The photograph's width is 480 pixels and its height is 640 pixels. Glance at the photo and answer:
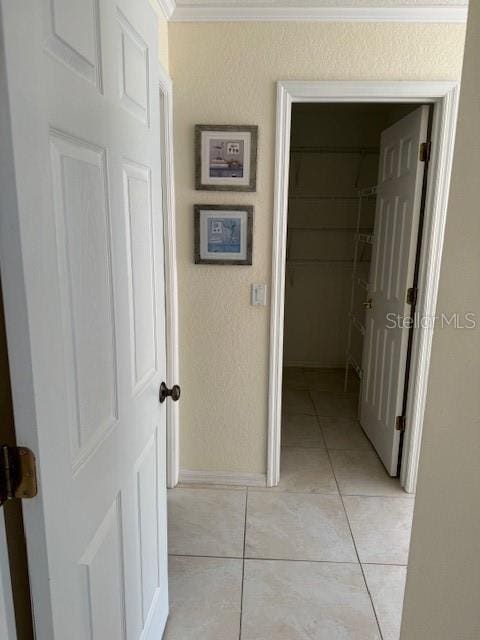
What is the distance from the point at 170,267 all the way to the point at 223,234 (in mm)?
321

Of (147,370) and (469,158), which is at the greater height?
(469,158)

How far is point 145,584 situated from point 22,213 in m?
1.21

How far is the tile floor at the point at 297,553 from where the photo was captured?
5.70 ft

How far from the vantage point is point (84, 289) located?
34.7 inches

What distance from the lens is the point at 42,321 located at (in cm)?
70

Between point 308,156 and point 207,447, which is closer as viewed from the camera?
point 207,447

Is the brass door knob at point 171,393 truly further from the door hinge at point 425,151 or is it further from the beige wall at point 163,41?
the door hinge at point 425,151

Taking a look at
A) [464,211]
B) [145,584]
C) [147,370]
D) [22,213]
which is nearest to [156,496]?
[145,584]

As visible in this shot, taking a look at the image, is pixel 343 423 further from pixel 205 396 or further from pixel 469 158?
pixel 469 158

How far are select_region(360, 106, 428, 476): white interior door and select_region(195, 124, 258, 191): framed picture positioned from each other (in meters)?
0.88

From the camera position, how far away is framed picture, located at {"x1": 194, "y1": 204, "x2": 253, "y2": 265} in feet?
7.47

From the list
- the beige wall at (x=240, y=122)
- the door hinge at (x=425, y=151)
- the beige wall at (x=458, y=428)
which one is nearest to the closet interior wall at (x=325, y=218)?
the door hinge at (x=425, y=151)

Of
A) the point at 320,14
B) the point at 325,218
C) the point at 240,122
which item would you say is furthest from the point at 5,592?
the point at 325,218

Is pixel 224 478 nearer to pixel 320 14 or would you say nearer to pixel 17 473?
pixel 17 473
